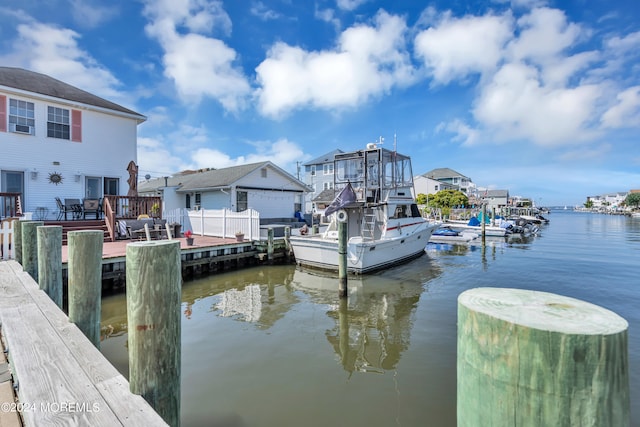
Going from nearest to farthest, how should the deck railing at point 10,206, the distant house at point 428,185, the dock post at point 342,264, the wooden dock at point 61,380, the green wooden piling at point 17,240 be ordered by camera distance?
1. the wooden dock at point 61,380
2. the green wooden piling at point 17,240
3. the dock post at point 342,264
4. the deck railing at point 10,206
5. the distant house at point 428,185

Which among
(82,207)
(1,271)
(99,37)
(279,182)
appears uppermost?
(99,37)

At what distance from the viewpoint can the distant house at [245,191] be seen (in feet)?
60.6

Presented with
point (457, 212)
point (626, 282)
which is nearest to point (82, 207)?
point (626, 282)

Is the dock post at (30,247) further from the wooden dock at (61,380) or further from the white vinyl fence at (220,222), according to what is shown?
the white vinyl fence at (220,222)

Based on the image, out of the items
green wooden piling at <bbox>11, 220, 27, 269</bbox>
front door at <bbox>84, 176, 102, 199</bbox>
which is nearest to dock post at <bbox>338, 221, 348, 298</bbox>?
green wooden piling at <bbox>11, 220, 27, 269</bbox>

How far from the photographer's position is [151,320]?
219 centimetres

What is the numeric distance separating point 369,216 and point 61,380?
399 inches

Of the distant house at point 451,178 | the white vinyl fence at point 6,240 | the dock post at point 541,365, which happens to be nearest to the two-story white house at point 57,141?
the white vinyl fence at point 6,240

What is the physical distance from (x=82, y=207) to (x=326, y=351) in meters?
12.8

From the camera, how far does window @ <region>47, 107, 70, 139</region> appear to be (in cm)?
1320

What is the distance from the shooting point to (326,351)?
5453 millimetres

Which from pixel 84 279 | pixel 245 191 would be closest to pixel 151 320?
pixel 84 279

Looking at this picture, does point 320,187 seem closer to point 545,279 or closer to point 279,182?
point 279,182

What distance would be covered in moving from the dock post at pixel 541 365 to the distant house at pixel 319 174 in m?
36.1
